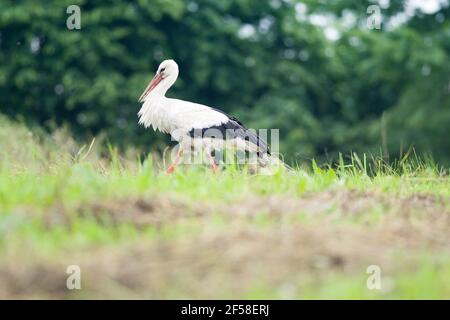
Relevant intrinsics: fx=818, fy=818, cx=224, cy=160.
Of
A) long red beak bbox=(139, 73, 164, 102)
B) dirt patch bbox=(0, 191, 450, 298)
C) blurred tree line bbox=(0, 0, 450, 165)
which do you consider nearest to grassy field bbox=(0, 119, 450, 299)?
dirt patch bbox=(0, 191, 450, 298)

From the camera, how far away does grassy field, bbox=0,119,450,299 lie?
3.99 m

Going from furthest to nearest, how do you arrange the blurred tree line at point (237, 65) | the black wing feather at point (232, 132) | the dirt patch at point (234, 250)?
the blurred tree line at point (237, 65)
the black wing feather at point (232, 132)
the dirt patch at point (234, 250)

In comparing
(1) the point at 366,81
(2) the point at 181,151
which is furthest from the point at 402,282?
(1) the point at 366,81

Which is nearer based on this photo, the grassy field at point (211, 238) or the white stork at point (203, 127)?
the grassy field at point (211, 238)

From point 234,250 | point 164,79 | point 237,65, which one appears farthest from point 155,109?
point 237,65

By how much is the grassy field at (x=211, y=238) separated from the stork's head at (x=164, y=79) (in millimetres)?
3230

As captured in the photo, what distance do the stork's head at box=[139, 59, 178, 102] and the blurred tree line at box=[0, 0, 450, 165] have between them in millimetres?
10232

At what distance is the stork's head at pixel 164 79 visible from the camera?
30.0 feet

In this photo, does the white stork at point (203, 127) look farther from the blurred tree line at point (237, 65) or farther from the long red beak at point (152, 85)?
the blurred tree line at point (237, 65)

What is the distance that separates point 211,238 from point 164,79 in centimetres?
505

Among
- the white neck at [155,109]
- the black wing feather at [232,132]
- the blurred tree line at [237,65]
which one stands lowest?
the black wing feather at [232,132]

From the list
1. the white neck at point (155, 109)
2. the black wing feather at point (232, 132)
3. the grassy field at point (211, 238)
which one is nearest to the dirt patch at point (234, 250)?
the grassy field at point (211, 238)

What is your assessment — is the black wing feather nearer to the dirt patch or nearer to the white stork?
the white stork

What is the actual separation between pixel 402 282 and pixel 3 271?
1.97 meters
